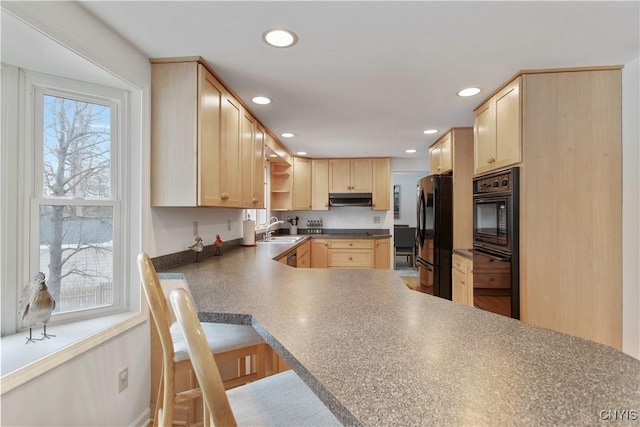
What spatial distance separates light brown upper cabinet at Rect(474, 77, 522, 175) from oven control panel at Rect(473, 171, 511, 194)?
7cm

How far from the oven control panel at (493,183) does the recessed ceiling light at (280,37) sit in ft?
5.49

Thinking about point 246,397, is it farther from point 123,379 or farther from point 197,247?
point 197,247

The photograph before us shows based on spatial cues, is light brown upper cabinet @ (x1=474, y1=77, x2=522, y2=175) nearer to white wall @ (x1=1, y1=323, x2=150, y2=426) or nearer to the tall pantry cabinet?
the tall pantry cabinet

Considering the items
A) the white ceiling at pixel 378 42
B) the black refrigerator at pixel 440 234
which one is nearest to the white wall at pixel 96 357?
the white ceiling at pixel 378 42

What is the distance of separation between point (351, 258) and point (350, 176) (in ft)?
4.47

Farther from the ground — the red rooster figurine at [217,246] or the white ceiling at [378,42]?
the white ceiling at [378,42]

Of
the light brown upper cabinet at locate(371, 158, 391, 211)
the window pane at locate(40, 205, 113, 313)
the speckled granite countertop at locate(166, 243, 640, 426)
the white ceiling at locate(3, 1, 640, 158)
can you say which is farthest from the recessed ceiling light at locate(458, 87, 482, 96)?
the light brown upper cabinet at locate(371, 158, 391, 211)

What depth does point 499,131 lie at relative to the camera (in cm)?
226

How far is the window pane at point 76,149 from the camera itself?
4.77 feet

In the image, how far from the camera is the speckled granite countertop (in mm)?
525

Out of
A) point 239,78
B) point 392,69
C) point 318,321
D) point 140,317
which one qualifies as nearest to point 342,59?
point 392,69

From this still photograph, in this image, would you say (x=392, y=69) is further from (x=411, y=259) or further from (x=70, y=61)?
(x=411, y=259)

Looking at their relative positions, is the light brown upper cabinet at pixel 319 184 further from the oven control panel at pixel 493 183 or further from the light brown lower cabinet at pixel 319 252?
the oven control panel at pixel 493 183

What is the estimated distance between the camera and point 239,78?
6.77 feet
